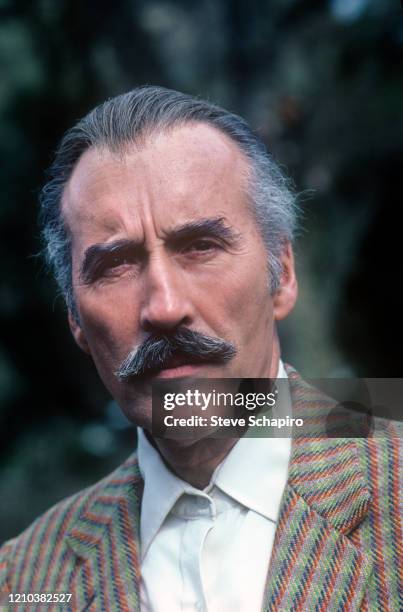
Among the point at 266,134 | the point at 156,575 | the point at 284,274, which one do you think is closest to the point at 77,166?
the point at 284,274

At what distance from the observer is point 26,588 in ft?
5.09

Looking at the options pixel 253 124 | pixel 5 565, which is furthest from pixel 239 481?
pixel 253 124

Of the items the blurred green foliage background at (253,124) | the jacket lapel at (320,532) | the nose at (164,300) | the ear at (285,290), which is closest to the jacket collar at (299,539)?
the jacket lapel at (320,532)

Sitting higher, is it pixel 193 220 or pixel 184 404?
pixel 193 220

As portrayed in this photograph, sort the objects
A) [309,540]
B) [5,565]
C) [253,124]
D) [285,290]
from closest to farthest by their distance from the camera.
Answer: [309,540] < [285,290] < [5,565] < [253,124]

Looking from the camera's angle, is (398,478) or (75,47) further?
(75,47)

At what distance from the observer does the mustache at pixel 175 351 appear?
127cm

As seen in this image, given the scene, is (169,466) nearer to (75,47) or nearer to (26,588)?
(26,588)

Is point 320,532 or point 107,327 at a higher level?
point 107,327

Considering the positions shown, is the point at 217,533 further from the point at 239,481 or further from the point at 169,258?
the point at 169,258

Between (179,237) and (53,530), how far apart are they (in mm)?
765

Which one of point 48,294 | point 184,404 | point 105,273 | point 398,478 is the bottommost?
point 398,478

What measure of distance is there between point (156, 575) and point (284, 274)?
0.67 meters

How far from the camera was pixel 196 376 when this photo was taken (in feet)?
4.23
